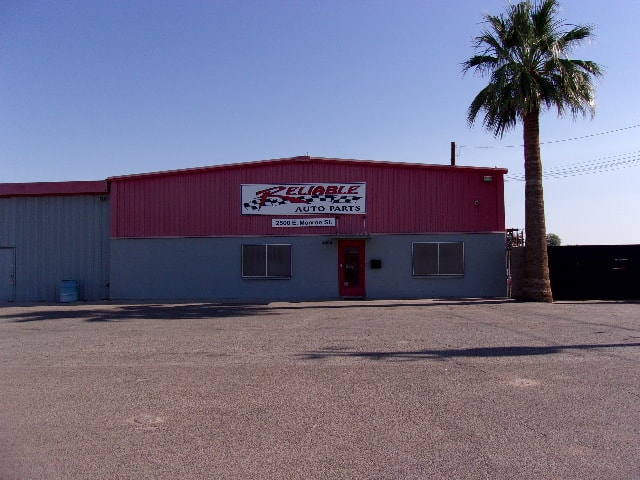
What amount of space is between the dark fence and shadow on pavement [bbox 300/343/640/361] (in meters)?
11.5

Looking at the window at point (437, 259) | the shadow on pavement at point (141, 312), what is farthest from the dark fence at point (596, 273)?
the shadow on pavement at point (141, 312)

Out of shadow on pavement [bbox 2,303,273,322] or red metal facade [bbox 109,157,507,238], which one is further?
red metal facade [bbox 109,157,507,238]

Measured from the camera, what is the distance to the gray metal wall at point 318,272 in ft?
74.6

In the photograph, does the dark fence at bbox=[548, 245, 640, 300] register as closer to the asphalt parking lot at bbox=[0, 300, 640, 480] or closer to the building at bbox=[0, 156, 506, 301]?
the building at bbox=[0, 156, 506, 301]

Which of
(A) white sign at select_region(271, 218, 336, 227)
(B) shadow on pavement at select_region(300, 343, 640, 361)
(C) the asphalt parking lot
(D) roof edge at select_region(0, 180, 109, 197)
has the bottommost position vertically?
(C) the asphalt parking lot

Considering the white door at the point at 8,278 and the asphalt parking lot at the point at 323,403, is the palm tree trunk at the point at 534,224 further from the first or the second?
the white door at the point at 8,278

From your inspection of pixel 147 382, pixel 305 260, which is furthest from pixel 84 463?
pixel 305 260

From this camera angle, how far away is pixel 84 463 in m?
4.87

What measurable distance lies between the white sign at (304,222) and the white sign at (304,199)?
28 cm

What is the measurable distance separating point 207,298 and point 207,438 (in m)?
17.7

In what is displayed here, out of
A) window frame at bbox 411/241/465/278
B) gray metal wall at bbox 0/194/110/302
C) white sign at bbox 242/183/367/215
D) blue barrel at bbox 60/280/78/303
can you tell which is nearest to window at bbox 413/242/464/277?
window frame at bbox 411/241/465/278

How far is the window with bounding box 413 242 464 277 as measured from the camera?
2277cm

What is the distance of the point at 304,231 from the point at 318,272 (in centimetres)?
170

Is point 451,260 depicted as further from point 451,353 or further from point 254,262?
point 451,353
